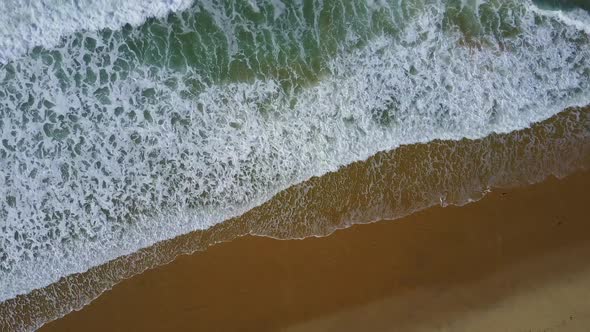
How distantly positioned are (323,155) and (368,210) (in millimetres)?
307

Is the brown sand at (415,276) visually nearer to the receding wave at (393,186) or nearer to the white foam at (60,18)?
the receding wave at (393,186)

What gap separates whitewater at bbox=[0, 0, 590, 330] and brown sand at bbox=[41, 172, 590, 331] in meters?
0.27

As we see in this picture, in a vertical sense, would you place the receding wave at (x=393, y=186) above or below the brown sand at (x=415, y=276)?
above

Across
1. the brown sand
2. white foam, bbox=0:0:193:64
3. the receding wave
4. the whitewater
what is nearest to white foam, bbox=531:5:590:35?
the whitewater

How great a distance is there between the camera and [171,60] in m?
2.19

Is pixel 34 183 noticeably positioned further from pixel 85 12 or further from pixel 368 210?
pixel 368 210

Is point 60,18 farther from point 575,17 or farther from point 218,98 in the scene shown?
point 575,17

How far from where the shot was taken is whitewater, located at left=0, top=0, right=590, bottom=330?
211 cm

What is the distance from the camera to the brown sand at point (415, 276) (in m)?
→ 2.04

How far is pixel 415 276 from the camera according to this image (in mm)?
2057

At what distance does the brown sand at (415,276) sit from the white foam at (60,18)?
1120mm

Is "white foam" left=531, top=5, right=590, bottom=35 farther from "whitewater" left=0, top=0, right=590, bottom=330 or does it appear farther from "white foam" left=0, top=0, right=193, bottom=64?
"white foam" left=0, top=0, right=193, bottom=64

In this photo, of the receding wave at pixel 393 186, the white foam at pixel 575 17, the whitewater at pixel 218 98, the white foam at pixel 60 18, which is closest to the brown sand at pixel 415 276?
the receding wave at pixel 393 186

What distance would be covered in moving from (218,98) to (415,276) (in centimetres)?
116
